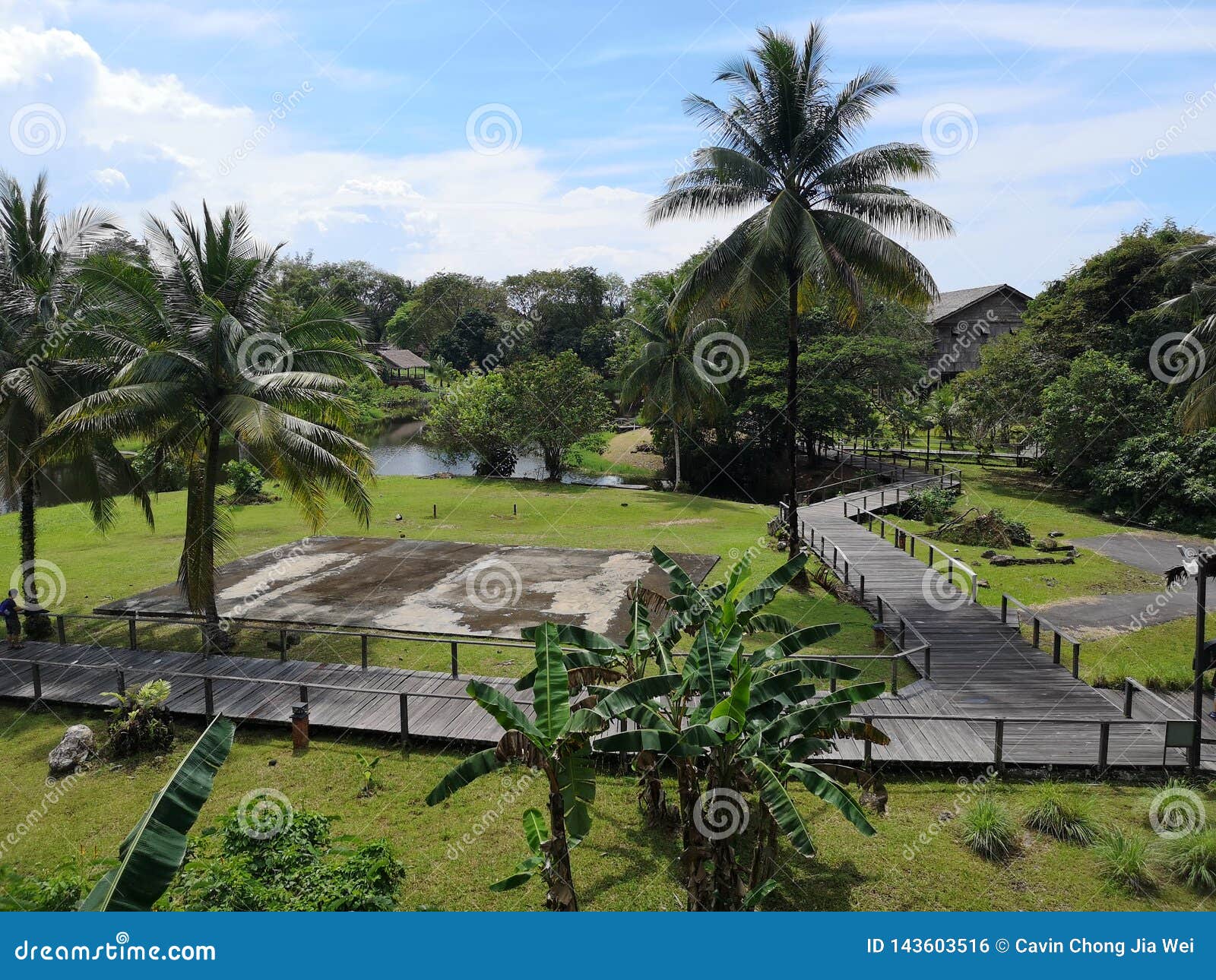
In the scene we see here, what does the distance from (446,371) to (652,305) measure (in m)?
24.0

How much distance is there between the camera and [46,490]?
3194cm

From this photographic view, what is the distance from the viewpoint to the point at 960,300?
59.0 meters

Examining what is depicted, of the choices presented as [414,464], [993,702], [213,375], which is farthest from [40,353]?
[414,464]

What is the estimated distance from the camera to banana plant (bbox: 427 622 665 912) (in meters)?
7.68

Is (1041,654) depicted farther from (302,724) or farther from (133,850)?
(133,850)

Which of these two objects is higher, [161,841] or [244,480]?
[244,480]

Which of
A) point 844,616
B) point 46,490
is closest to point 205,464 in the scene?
point 844,616

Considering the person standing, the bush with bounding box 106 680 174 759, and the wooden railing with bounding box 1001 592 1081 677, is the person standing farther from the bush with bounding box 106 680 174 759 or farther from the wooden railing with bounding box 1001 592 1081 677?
the wooden railing with bounding box 1001 592 1081 677
